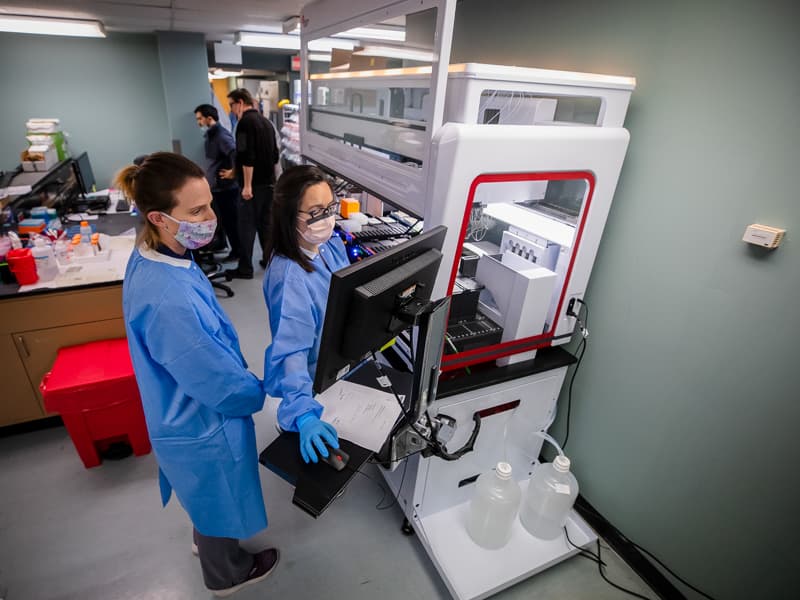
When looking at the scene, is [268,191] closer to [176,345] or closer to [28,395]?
[28,395]

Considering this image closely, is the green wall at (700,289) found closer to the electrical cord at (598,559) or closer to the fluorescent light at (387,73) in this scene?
the electrical cord at (598,559)

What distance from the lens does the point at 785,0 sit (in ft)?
3.71

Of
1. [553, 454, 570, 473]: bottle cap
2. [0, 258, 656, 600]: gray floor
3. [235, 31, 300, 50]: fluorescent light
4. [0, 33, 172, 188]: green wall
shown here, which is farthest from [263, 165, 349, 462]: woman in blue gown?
[0, 33, 172, 188]: green wall

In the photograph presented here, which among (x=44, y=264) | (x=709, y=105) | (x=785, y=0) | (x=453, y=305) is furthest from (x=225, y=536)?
(x=785, y=0)

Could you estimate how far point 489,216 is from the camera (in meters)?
1.90

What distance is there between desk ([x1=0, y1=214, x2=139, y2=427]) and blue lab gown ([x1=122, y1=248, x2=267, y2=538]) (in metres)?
1.18

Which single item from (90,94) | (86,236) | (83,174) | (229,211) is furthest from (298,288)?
(90,94)

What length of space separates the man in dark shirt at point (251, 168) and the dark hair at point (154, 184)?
2649 mm

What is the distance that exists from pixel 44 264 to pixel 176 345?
1.62 meters

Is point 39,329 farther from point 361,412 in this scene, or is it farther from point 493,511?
point 493,511

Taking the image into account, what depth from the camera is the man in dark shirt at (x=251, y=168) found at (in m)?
3.69

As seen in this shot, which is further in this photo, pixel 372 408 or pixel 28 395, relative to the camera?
pixel 28 395

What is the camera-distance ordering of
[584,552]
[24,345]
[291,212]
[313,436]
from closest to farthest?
[313,436] < [291,212] < [584,552] < [24,345]

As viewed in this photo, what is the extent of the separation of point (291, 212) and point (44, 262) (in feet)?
5.45
